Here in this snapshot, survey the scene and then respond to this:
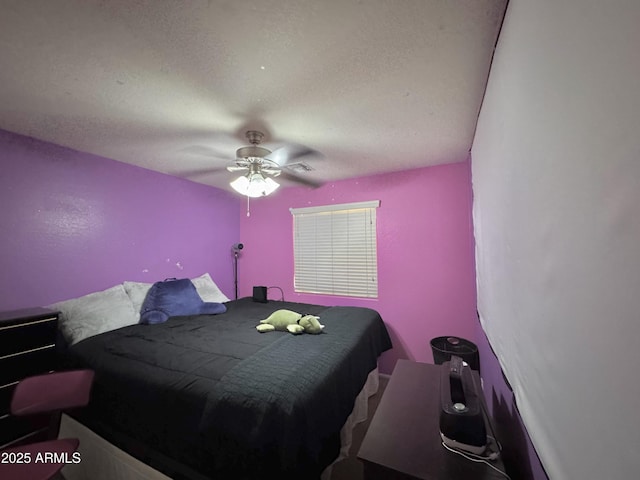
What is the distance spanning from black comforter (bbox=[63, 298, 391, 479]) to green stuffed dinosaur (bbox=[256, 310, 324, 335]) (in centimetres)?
9

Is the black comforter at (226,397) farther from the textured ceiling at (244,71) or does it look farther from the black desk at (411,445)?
the textured ceiling at (244,71)

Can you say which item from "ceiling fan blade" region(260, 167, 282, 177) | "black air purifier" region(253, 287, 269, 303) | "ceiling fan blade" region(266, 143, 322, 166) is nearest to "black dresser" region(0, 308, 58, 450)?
"black air purifier" region(253, 287, 269, 303)

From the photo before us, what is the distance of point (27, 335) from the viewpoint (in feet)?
5.92

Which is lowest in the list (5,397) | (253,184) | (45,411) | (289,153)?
(5,397)

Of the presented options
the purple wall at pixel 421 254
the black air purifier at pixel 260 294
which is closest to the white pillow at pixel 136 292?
the black air purifier at pixel 260 294

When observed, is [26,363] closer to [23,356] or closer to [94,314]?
[23,356]

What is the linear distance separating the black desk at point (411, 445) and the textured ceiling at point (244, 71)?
1.79m

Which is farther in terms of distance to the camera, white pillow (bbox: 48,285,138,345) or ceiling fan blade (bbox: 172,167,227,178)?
ceiling fan blade (bbox: 172,167,227,178)

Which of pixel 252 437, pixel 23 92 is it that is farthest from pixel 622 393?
pixel 23 92

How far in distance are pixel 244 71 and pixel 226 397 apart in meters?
1.71

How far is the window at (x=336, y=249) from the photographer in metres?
3.18

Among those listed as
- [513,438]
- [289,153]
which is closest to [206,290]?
[289,153]

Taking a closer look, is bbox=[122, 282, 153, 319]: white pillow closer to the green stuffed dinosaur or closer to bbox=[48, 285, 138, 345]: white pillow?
bbox=[48, 285, 138, 345]: white pillow

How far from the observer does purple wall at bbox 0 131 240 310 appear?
203 centimetres
